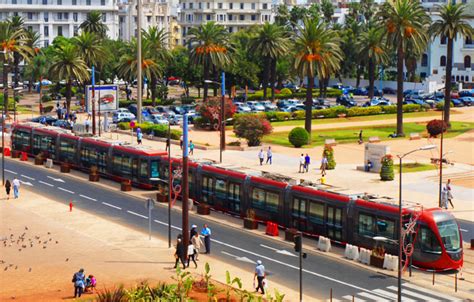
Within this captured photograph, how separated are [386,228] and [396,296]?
6.71 m

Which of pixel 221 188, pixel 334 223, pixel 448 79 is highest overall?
pixel 448 79

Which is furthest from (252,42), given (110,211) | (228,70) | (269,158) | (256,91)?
(110,211)

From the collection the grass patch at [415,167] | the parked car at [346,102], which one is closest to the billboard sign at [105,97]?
the grass patch at [415,167]

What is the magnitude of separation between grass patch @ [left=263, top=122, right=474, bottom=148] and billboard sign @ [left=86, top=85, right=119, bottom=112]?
17.3 m

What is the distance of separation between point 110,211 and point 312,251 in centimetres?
1649

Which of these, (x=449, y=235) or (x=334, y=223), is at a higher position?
(x=449, y=235)

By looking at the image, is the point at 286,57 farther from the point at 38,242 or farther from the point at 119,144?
the point at 38,242

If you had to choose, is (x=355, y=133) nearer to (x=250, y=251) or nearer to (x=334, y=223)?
(x=334, y=223)

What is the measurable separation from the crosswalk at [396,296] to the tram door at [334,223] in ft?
26.2

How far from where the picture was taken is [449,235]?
156ft

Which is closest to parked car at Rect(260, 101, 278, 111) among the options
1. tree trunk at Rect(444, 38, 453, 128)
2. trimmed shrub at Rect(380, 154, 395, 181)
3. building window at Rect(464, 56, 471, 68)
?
tree trunk at Rect(444, 38, 453, 128)

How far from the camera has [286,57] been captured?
461 ft

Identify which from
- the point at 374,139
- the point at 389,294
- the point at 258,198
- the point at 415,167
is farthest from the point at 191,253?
the point at 374,139

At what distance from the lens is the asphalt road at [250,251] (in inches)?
1742
